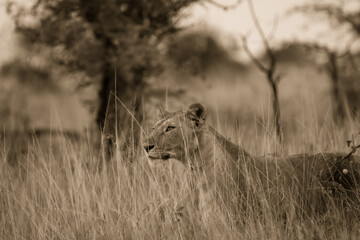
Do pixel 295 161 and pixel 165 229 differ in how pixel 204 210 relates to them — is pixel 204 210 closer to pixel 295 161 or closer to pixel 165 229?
pixel 165 229

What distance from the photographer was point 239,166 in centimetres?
493

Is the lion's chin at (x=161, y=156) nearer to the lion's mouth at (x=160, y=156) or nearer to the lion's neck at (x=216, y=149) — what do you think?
the lion's mouth at (x=160, y=156)

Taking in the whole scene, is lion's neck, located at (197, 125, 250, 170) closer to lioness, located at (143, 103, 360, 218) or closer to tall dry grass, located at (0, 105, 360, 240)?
lioness, located at (143, 103, 360, 218)

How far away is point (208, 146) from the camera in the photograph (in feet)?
16.7

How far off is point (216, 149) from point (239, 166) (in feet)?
0.86

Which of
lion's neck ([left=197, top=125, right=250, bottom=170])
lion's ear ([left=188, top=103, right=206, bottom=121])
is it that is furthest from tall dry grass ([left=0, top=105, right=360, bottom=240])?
Answer: lion's ear ([left=188, top=103, right=206, bottom=121])

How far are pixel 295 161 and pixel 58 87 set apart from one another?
16.5 metres

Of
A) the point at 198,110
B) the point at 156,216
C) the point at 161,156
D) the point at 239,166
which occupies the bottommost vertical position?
the point at 156,216

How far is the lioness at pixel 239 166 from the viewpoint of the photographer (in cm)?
452

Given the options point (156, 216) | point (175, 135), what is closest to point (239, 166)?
point (175, 135)

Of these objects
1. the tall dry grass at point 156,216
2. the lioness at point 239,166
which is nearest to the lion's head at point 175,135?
the lioness at point 239,166

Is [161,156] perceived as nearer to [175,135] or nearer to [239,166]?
[175,135]

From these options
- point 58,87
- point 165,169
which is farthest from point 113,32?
point 58,87

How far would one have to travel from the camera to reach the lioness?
4523mm
